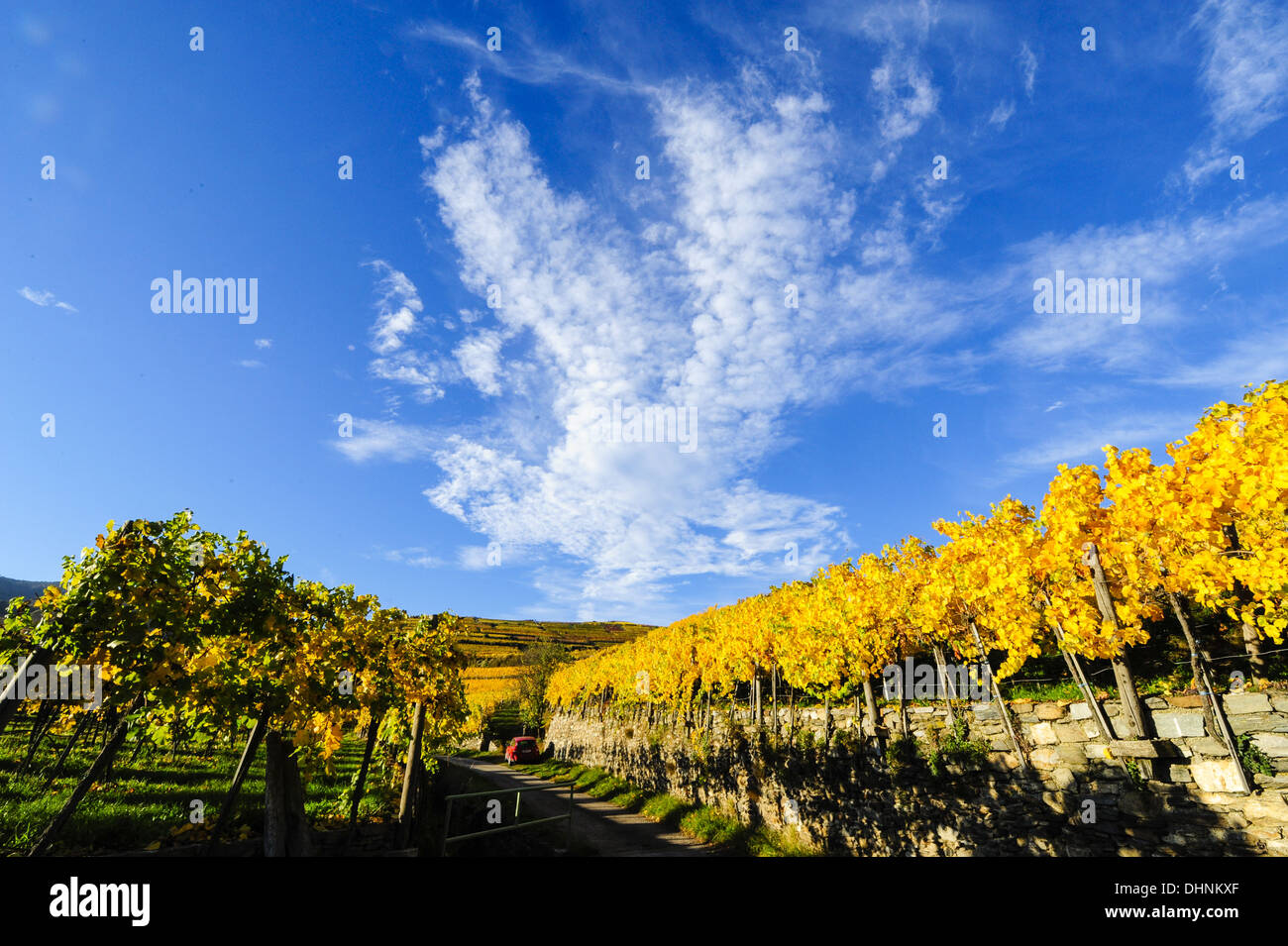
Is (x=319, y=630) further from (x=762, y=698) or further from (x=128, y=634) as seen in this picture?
(x=762, y=698)

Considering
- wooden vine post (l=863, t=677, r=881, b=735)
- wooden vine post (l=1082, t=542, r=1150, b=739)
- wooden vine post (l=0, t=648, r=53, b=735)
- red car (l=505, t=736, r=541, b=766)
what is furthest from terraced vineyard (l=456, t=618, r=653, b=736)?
wooden vine post (l=1082, t=542, r=1150, b=739)

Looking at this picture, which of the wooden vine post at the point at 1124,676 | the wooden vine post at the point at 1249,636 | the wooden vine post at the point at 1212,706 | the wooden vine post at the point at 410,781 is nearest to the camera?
the wooden vine post at the point at 1212,706

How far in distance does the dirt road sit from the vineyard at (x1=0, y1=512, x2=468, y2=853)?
751 cm

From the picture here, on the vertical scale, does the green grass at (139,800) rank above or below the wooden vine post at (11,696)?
below

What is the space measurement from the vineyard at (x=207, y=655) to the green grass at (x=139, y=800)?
38cm

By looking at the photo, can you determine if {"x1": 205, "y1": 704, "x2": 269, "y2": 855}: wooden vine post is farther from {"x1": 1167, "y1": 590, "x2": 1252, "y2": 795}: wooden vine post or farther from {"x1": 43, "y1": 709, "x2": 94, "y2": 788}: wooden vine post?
{"x1": 1167, "y1": 590, "x2": 1252, "y2": 795}: wooden vine post

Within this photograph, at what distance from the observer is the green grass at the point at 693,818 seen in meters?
13.8

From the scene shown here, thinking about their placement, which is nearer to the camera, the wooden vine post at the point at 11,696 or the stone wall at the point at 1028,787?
the wooden vine post at the point at 11,696

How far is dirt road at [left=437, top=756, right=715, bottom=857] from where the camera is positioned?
14750mm

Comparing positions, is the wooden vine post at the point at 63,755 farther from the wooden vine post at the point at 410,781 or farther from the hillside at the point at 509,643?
the hillside at the point at 509,643

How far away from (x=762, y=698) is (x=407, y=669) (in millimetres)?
11796

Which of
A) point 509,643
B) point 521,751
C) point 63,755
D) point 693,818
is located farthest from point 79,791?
point 509,643

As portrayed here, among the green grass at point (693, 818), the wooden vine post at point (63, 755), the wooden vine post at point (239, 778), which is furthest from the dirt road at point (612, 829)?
the wooden vine post at point (63, 755)
